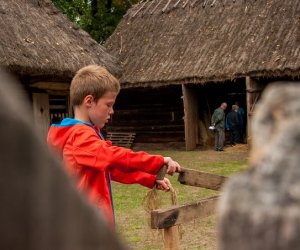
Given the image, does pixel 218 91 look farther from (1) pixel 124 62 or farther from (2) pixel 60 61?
(2) pixel 60 61

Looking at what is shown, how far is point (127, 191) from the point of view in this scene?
10.2 meters

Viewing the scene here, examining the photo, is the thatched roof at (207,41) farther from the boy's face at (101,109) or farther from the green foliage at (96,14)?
the boy's face at (101,109)

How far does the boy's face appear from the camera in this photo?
10.4ft

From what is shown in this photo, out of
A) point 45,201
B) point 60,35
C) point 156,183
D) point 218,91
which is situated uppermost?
point 60,35

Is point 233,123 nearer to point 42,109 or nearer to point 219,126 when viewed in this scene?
point 219,126

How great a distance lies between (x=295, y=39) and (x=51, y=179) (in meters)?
16.9

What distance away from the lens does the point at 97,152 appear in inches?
116

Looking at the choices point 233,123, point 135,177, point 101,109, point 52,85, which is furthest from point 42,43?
point 135,177

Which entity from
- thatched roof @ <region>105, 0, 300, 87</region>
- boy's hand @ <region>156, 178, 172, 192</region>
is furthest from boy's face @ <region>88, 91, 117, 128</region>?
thatched roof @ <region>105, 0, 300, 87</region>

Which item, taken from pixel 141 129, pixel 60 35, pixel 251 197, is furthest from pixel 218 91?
pixel 251 197

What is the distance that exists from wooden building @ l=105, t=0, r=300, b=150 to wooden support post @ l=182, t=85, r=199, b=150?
1.1 inches

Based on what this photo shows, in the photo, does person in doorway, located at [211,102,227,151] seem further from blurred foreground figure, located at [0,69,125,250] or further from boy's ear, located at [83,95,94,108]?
blurred foreground figure, located at [0,69,125,250]

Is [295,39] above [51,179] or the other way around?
above

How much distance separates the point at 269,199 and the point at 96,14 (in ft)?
93.1
